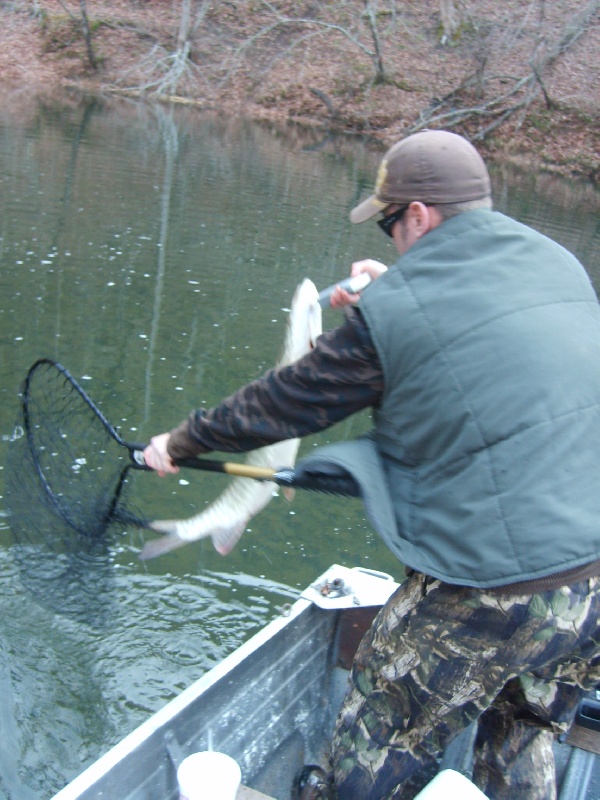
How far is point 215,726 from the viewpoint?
10.00ft

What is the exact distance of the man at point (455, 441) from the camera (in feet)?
7.34

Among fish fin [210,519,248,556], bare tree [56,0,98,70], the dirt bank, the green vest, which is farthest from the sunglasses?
bare tree [56,0,98,70]

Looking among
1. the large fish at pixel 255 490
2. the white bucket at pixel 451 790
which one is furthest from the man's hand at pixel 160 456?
the white bucket at pixel 451 790

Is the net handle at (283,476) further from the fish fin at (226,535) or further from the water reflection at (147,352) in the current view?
the water reflection at (147,352)

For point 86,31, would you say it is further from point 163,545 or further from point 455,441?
point 455,441

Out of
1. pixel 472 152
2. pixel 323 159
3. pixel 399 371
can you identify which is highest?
pixel 472 152

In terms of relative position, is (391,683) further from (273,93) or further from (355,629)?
(273,93)

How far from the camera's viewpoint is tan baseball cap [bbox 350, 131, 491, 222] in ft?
8.01

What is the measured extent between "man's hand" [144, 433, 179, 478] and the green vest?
83 centimetres

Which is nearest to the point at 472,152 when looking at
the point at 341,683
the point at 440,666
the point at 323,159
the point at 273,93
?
the point at 440,666

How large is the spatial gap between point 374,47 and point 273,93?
156 inches

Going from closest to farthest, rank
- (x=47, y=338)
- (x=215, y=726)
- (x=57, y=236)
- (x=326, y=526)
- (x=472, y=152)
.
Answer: (x=472, y=152), (x=215, y=726), (x=326, y=526), (x=47, y=338), (x=57, y=236)

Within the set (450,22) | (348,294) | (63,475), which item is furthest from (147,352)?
(450,22)

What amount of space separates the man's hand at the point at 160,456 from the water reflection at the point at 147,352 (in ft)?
6.31
